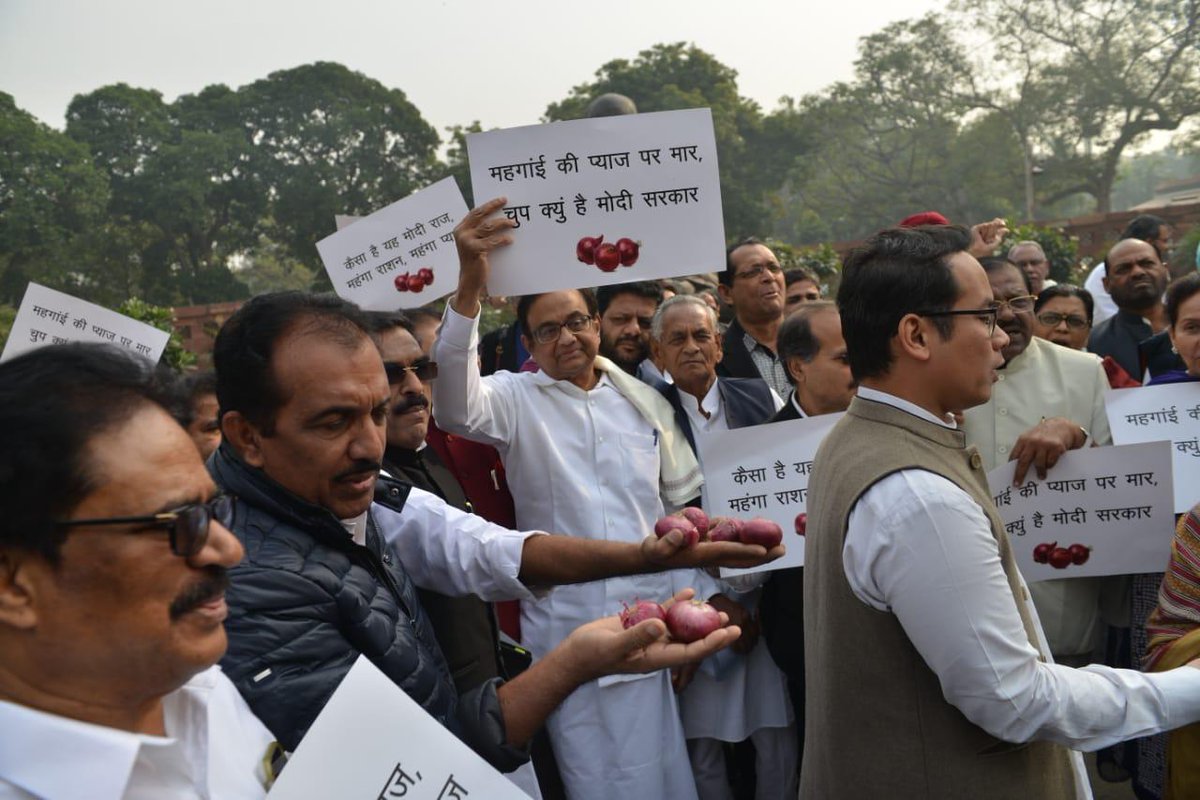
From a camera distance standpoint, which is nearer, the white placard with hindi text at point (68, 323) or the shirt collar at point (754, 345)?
the white placard with hindi text at point (68, 323)

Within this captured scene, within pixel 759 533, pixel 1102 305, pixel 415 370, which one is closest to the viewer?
pixel 759 533

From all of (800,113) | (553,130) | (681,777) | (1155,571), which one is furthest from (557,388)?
(800,113)

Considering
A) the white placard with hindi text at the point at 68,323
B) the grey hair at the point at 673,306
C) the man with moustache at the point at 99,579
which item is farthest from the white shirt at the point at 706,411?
the man with moustache at the point at 99,579

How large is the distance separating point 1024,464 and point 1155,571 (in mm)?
484

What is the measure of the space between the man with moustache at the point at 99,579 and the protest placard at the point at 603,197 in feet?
5.88

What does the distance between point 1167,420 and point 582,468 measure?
181 centimetres

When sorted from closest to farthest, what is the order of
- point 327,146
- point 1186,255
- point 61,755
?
1. point 61,755
2. point 1186,255
3. point 327,146

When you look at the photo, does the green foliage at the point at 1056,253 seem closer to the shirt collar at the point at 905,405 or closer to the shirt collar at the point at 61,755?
the shirt collar at the point at 905,405

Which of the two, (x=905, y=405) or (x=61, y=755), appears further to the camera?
(x=905, y=405)

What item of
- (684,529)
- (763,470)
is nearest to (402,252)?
(763,470)

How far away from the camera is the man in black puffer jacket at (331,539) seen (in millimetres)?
1572

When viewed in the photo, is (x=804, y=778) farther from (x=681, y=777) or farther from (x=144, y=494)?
(x=144, y=494)

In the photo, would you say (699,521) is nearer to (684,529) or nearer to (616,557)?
Answer: (684,529)

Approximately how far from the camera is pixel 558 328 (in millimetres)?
3316
